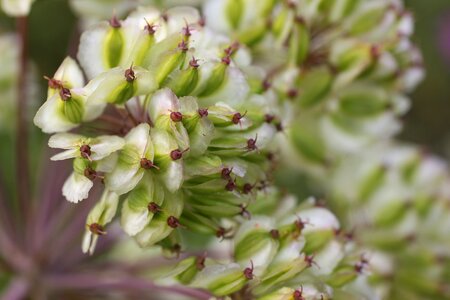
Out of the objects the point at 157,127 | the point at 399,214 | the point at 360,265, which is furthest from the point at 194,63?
the point at 399,214

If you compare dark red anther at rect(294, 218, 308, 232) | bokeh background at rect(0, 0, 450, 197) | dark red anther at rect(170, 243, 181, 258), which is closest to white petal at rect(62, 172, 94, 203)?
dark red anther at rect(170, 243, 181, 258)

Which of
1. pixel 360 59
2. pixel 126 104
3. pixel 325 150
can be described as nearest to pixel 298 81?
pixel 360 59

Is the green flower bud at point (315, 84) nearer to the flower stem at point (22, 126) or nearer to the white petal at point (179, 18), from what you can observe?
the white petal at point (179, 18)

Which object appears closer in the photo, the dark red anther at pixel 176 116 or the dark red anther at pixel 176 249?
the dark red anther at pixel 176 116

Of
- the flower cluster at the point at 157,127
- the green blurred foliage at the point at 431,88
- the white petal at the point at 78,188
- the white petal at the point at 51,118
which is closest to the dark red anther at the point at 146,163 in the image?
the flower cluster at the point at 157,127

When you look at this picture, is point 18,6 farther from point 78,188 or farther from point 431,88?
point 431,88
